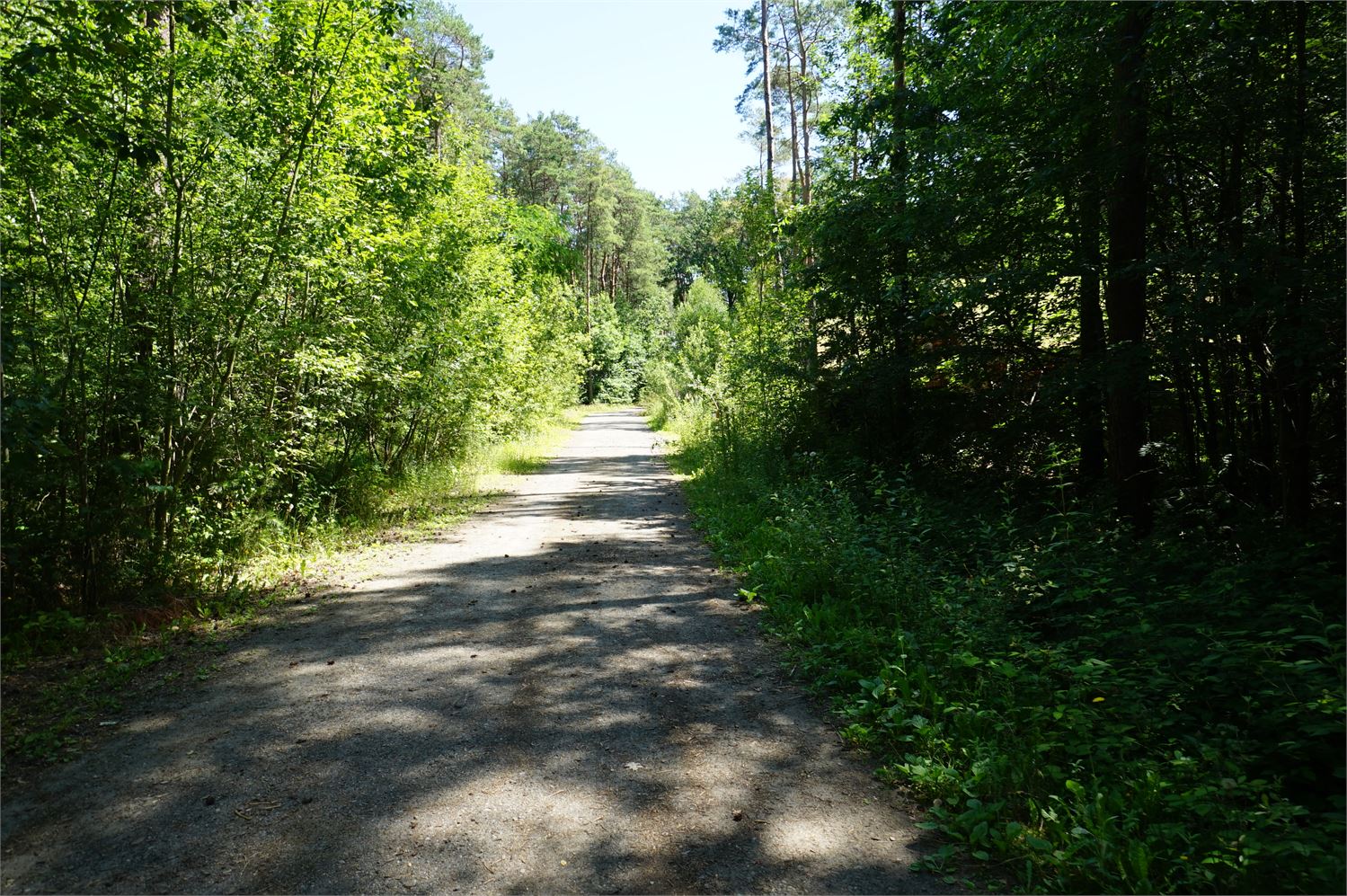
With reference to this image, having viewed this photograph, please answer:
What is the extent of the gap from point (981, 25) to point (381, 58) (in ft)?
Result: 21.2

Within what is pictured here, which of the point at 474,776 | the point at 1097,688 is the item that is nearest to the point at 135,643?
the point at 474,776

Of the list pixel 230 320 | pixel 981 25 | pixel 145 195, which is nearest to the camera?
pixel 145 195

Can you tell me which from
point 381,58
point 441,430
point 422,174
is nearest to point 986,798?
point 381,58

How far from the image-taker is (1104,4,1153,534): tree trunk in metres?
6.28

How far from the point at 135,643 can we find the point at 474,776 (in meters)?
3.62

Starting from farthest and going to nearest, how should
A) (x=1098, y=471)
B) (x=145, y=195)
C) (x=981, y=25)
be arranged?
(x=1098, y=471) → (x=981, y=25) → (x=145, y=195)

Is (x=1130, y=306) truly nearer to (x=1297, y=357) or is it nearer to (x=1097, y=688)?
(x=1297, y=357)

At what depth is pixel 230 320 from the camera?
6.90 metres

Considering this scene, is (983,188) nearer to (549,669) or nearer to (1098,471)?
(1098,471)

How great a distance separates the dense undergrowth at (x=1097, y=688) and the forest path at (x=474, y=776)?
0.45m

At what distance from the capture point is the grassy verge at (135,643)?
424cm

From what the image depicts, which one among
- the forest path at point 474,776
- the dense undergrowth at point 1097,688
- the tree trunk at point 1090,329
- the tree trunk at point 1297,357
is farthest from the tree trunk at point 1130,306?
the forest path at point 474,776

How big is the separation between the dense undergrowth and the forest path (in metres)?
0.45

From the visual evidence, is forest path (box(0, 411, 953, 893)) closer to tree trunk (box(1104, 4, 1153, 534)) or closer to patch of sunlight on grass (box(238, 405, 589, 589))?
patch of sunlight on grass (box(238, 405, 589, 589))
